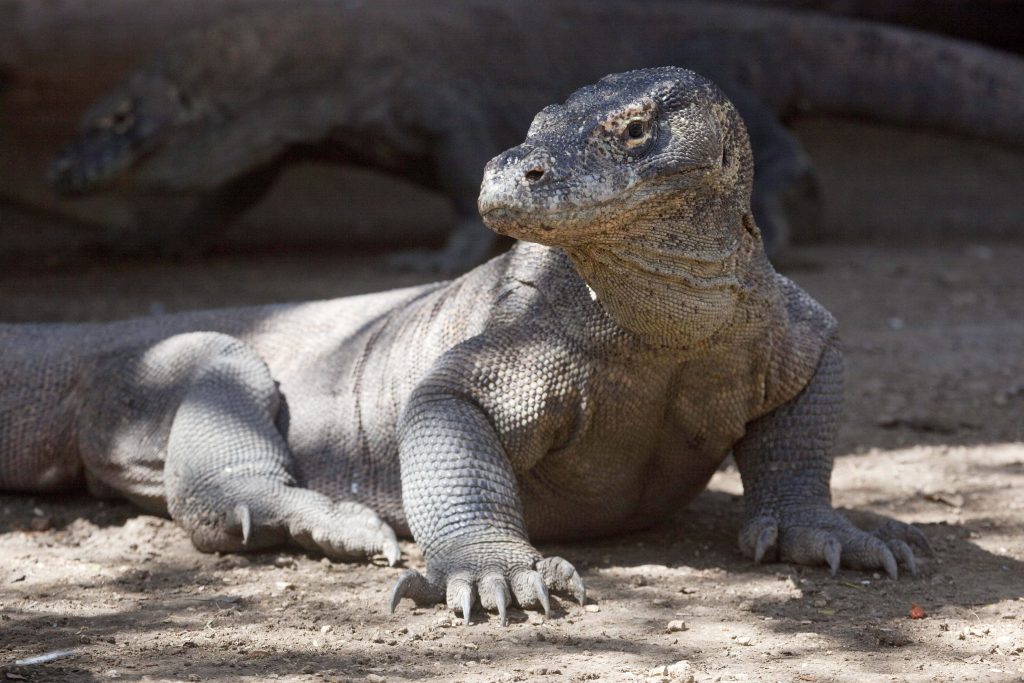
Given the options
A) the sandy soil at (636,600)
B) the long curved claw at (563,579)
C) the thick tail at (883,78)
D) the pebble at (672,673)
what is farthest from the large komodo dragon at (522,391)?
the thick tail at (883,78)

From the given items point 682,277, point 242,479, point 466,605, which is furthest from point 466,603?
point 242,479

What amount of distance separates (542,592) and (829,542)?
35.6 inches

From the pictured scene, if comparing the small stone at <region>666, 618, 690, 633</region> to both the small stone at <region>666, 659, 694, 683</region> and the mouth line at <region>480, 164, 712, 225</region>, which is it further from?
the mouth line at <region>480, 164, 712, 225</region>

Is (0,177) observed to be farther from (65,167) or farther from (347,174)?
(347,174)

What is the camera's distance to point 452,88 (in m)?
9.30

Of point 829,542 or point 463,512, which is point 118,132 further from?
point 829,542

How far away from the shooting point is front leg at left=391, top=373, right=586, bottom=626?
3.44 m

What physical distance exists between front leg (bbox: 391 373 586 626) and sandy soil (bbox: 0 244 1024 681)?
0.24 ft

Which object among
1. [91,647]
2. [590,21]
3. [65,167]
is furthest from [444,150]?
[91,647]

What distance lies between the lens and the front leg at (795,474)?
3.94 meters

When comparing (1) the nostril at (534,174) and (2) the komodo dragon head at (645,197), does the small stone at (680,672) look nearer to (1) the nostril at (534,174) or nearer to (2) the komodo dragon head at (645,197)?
(2) the komodo dragon head at (645,197)

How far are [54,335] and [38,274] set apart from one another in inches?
172

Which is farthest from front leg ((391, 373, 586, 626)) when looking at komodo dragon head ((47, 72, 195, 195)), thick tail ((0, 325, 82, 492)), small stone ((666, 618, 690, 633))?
komodo dragon head ((47, 72, 195, 195))

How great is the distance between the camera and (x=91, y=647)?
10.6ft
